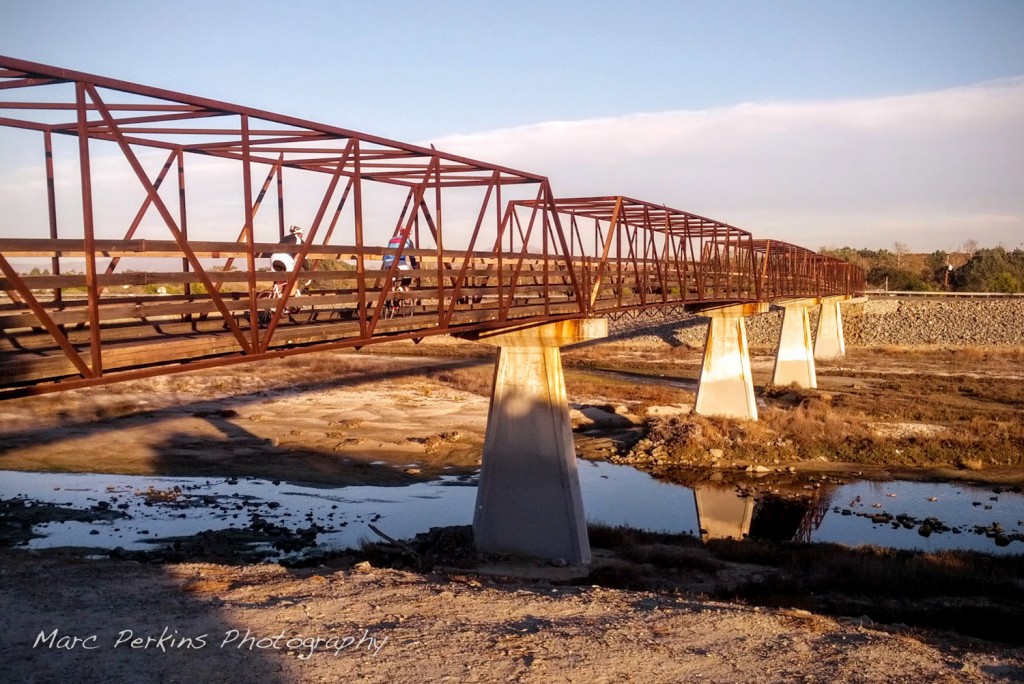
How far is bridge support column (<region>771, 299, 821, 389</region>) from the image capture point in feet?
169

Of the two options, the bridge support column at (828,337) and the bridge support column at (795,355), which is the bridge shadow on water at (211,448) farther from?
the bridge support column at (828,337)

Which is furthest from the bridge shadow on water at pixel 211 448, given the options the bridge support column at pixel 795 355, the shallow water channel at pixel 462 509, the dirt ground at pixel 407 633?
the bridge support column at pixel 795 355

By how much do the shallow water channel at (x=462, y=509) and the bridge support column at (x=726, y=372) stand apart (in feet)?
30.3

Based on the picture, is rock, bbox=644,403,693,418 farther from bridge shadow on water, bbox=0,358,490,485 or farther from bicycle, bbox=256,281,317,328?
bicycle, bbox=256,281,317,328

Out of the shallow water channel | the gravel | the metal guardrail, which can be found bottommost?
the shallow water channel

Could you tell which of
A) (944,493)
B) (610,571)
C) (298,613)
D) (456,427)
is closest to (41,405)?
(456,427)

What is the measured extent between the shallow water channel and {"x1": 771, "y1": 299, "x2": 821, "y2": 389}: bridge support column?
22.2m

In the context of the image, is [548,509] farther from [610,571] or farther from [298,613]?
[298,613]

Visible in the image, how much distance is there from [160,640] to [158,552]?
9225 millimetres

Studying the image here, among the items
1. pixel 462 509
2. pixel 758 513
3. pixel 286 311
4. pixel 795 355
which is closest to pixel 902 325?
pixel 795 355

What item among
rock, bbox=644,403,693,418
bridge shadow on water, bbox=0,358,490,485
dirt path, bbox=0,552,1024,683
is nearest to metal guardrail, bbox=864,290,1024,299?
rock, bbox=644,403,693,418

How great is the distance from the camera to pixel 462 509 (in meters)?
24.5

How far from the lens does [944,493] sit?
28.2 m

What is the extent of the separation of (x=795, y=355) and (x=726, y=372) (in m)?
15.4
